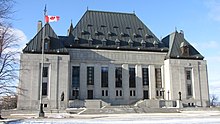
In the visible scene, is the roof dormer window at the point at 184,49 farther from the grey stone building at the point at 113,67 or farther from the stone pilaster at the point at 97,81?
the stone pilaster at the point at 97,81

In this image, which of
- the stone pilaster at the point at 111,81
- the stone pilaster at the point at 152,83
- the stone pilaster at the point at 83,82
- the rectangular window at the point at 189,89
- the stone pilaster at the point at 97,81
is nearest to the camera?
the stone pilaster at the point at 83,82

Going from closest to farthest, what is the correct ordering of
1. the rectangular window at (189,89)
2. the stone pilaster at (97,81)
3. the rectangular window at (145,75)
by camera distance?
the stone pilaster at (97,81)
the rectangular window at (189,89)
the rectangular window at (145,75)

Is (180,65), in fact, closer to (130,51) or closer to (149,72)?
(149,72)

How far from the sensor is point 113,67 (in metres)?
58.1

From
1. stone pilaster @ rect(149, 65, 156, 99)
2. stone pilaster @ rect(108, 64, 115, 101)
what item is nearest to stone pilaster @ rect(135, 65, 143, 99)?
stone pilaster @ rect(149, 65, 156, 99)

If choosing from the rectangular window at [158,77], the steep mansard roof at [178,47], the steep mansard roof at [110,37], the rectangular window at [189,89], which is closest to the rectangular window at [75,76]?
the steep mansard roof at [110,37]

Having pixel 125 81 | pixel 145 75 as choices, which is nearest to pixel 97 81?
pixel 125 81

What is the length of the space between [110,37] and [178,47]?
15.6 meters

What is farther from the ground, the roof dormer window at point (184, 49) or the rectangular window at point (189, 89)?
the roof dormer window at point (184, 49)

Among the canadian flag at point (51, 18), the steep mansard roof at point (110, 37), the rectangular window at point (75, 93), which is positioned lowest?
the rectangular window at point (75, 93)

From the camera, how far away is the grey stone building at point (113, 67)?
5297cm

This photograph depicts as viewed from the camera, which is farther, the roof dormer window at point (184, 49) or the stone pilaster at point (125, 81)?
the roof dormer window at point (184, 49)

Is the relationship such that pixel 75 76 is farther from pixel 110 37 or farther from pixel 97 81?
pixel 110 37

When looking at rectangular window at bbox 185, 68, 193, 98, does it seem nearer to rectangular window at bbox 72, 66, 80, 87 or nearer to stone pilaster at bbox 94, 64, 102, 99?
stone pilaster at bbox 94, 64, 102, 99
